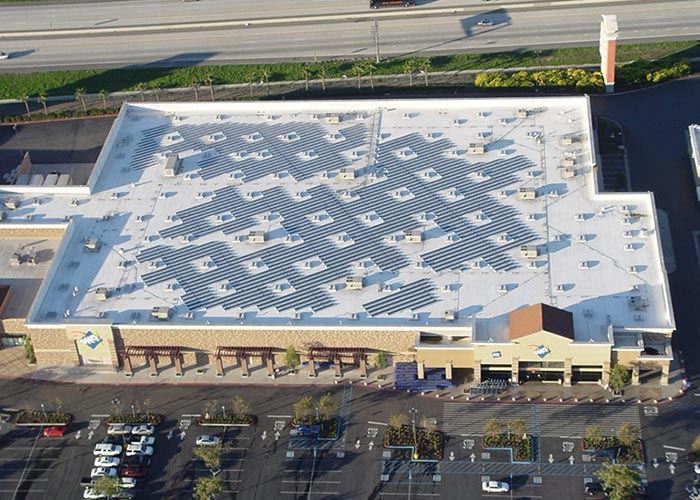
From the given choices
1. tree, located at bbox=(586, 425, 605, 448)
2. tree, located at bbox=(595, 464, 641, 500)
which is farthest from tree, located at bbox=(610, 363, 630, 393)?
tree, located at bbox=(595, 464, 641, 500)

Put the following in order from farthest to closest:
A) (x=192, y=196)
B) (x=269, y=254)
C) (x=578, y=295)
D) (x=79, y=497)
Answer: (x=192, y=196) → (x=269, y=254) → (x=578, y=295) → (x=79, y=497)

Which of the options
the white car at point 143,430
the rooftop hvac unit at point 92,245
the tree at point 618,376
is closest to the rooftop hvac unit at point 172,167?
the rooftop hvac unit at point 92,245

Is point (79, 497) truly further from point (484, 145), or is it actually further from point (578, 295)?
point (484, 145)

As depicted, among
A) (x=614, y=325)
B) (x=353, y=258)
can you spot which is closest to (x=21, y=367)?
(x=353, y=258)

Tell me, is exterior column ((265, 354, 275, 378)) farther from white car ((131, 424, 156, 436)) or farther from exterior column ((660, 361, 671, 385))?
exterior column ((660, 361, 671, 385))

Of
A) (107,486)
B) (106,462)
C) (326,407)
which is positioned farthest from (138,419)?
(326,407)

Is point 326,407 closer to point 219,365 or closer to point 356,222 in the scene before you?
point 219,365

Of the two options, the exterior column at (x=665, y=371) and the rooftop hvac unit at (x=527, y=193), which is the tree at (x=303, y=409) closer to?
the exterior column at (x=665, y=371)
